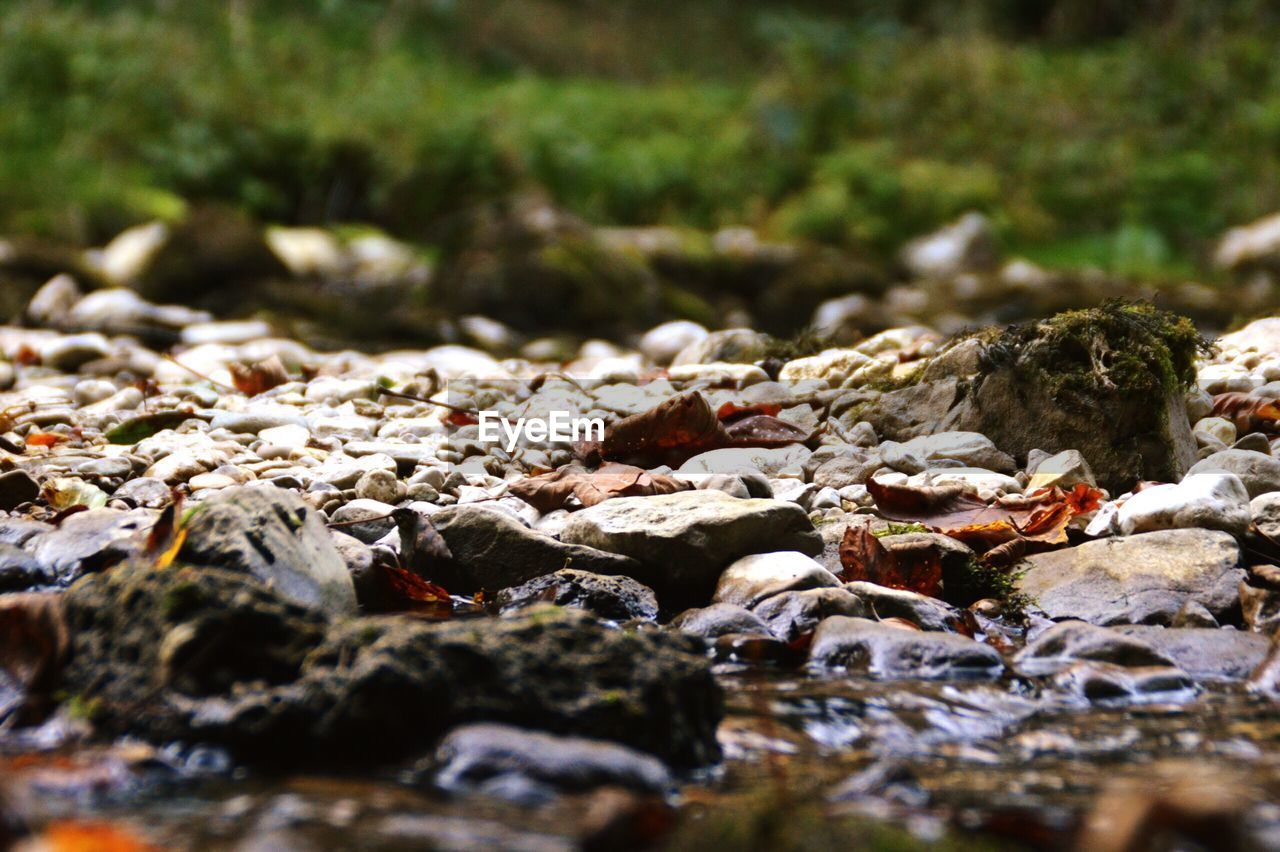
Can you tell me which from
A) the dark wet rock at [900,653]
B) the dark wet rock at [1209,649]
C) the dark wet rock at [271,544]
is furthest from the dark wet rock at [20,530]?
the dark wet rock at [1209,649]

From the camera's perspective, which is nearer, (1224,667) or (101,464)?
(1224,667)

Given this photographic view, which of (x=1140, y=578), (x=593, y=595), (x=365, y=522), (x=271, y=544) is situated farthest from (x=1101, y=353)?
(x=271, y=544)

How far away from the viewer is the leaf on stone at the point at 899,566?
10.2ft

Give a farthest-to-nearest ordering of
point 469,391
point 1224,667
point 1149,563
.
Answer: point 469,391, point 1149,563, point 1224,667

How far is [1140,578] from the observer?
2979 mm

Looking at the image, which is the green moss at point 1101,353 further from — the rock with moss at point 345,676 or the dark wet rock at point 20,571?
the dark wet rock at point 20,571

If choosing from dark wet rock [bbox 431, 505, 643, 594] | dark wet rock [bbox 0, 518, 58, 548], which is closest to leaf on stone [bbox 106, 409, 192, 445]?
dark wet rock [bbox 0, 518, 58, 548]

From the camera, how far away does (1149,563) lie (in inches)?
119

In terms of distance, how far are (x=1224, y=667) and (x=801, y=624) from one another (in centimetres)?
92

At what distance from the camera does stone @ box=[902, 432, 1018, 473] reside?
151 inches

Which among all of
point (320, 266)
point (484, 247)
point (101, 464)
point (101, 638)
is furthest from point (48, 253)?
point (101, 638)

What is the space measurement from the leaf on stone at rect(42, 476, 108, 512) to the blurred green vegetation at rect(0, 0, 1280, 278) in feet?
21.4

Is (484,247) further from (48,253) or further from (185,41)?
(185,41)

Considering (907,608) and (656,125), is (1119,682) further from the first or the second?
(656,125)
